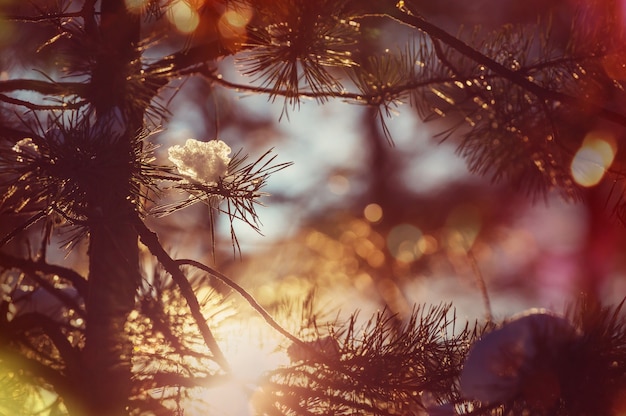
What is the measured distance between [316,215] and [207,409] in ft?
10.5

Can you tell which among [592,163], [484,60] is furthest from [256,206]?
[592,163]

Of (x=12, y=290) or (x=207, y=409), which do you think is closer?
(x=207, y=409)

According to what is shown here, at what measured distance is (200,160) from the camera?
83 cm

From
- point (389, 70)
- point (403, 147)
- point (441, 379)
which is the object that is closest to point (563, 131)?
point (389, 70)

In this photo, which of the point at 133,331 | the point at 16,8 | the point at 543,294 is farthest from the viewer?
the point at 543,294

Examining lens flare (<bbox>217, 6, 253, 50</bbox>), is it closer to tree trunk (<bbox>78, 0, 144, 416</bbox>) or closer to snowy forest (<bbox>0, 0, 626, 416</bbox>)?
snowy forest (<bbox>0, 0, 626, 416</bbox>)

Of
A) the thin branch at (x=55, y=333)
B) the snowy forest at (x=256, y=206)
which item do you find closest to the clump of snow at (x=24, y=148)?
the snowy forest at (x=256, y=206)

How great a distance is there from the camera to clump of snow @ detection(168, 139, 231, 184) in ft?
2.72

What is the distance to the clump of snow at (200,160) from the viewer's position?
83 cm

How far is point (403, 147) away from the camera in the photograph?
4598 millimetres

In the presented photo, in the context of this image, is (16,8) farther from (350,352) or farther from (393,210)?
(393,210)

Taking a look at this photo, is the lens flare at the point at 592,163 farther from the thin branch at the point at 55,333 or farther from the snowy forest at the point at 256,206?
the thin branch at the point at 55,333

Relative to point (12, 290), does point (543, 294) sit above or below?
above

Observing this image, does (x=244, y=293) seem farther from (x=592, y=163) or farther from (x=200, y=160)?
(x=592, y=163)
